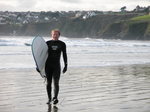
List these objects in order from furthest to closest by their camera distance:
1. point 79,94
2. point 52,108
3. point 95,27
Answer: point 95,27
point 79,94
point 52,108

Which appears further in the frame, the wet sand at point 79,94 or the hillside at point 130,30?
the hillside at point 130,30

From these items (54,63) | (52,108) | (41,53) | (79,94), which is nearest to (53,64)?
(54,63)

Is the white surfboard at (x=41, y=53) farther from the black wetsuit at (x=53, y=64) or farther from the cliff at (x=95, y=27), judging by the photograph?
the cliff at (x=95, y=27)

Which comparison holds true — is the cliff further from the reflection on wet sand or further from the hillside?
the reflection on wet sand

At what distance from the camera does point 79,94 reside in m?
11.2

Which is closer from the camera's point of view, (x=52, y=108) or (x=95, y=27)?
(x=52, y=108)

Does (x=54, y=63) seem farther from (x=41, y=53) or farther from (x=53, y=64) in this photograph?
(x=41, y=53)

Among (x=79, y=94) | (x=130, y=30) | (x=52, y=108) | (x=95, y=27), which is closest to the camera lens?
(x=52, y=108)

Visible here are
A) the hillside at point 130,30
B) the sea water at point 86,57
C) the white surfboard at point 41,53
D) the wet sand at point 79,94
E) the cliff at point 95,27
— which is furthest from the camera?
the cliff at point 95,27

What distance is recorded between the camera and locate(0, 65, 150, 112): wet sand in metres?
9.30

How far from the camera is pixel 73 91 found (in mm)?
11859

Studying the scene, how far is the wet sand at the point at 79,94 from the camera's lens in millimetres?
9305

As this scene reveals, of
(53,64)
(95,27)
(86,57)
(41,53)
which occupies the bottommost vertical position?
(86,57)

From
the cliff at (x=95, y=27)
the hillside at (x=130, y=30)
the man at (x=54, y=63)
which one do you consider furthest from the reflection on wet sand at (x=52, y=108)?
the hillside at (x=130, y=30)
